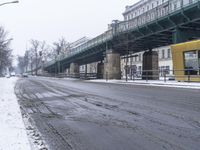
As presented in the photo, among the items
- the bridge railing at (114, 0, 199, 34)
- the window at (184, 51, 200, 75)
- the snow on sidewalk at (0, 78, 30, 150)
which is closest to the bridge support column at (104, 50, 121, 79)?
the bridge railing at (114, 0, 199, 34)

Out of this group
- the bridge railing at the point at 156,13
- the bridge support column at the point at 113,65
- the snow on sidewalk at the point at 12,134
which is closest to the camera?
the snow on sidewalk at the point at 12,134

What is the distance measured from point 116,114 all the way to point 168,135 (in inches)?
142

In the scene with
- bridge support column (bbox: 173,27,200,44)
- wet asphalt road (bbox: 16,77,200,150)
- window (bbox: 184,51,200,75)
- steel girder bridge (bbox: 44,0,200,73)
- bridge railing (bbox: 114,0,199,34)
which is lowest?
wet asphalt road (bbox: 16,77,200,150)

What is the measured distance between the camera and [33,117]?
11.1 meters

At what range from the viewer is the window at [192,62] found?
95.6 feet

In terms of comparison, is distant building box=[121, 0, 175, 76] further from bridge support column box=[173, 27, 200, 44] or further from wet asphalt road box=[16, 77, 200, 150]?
wet asphalt road box=[16, 77, 200, 150]

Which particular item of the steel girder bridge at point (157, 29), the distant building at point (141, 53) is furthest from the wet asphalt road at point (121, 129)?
the distant building at point (141, 53)

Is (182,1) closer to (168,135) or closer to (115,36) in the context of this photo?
(115,36)

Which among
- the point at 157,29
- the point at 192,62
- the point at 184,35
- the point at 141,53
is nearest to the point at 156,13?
the point at 157,29

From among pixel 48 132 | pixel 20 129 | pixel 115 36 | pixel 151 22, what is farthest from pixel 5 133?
pixel 115 36

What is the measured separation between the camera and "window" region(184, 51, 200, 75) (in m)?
29.1

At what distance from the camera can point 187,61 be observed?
100ft

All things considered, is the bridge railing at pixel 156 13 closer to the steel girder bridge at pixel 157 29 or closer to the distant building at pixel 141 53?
the steel girder bridge at pixel 157 29

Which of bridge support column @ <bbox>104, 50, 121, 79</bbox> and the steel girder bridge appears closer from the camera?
the steel girder bridge
